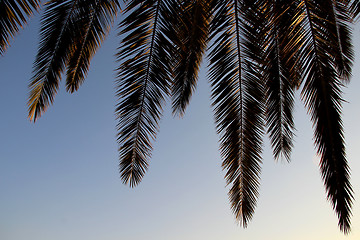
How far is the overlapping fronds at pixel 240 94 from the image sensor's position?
3.94 m

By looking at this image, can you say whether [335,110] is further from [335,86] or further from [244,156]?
[244,156]

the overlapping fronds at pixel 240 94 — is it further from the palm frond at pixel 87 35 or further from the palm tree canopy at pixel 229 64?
the palm frond at pixel 87 35

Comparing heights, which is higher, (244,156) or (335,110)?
(335,110)

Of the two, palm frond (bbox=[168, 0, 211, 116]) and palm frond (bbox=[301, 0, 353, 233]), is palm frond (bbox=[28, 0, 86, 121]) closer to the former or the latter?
Answer: palm frond (bbox=[168, 0, 211, 116])

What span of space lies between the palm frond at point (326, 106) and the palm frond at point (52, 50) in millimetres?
2626

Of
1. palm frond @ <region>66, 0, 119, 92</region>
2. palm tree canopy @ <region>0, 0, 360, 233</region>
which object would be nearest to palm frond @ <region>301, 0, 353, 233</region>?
palm tree canopy @ <region>0, 0, 360, 233</region>

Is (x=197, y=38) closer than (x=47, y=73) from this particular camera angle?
Yes

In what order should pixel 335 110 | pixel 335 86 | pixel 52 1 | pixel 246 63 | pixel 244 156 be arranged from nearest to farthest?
pixel 335 110
pixel 335 86
pixel 52 1
pixel 246 63
pixel 244 156

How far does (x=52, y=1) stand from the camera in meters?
3.94

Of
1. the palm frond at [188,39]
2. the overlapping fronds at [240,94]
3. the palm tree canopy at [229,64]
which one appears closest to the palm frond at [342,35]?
the palm tree canopy at [229,64]

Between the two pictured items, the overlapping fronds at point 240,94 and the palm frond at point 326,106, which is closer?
the palm frond at point 326,106

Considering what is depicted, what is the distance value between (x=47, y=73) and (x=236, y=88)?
2545 mm

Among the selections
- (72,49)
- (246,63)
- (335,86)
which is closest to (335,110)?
(335,86)

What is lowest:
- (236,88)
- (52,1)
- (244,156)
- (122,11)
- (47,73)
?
(244,156)
